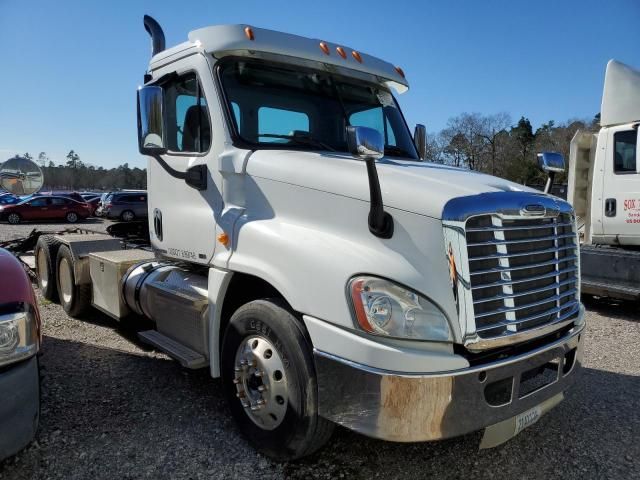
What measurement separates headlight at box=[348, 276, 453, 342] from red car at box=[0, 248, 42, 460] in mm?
1720

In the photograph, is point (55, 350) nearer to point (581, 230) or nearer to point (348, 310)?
point (348, 310)

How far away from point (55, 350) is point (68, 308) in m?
1.24

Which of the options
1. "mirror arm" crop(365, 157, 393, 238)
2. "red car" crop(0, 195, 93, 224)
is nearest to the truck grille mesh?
"mirror arm" crop(365, 157, 393, 238)

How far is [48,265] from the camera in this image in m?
6.66

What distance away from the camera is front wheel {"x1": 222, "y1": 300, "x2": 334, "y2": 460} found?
2750mm

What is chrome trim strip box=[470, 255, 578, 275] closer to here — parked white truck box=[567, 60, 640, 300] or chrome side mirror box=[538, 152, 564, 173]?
chrome side mirror box=[538, 152, 564, 173]

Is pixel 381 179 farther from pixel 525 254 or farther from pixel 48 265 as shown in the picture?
pixel 48 265

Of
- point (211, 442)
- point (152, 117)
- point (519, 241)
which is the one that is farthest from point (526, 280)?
point (152, 117)

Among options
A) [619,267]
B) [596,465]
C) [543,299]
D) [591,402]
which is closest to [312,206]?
[543,299]

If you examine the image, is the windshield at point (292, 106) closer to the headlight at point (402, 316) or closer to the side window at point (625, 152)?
the headlight at point (402, 316)

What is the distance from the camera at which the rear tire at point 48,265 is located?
6.60 meters

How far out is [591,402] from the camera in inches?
163

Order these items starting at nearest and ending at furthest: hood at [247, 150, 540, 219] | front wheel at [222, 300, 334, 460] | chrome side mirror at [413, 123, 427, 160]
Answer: hood at [247, 150, 540, 219] < front wheel at [222, 300, 334, 460] < chrome side mirror at [413, 123, 427, 160]

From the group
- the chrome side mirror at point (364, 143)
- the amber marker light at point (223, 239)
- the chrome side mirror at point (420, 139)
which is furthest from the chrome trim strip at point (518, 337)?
the chrome side mirror at point (420, 139)
